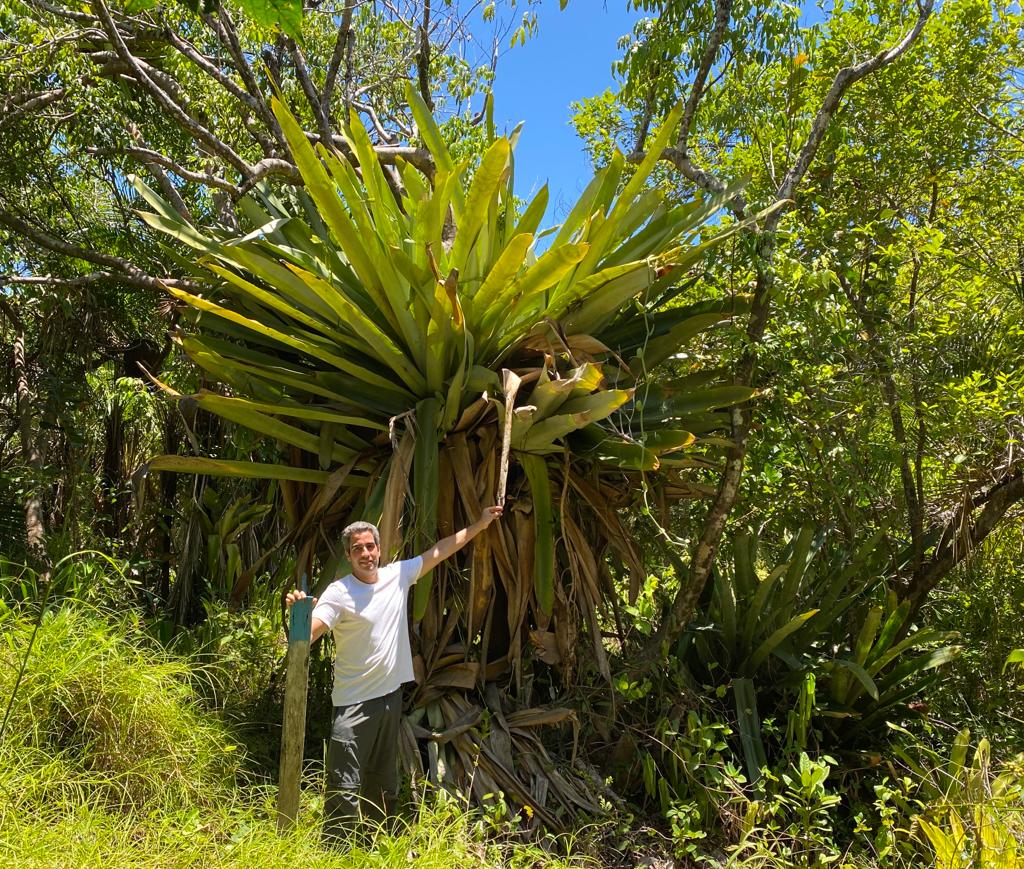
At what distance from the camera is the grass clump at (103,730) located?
3604mm

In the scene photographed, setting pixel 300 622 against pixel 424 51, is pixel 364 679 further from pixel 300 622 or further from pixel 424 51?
pixel 424 51

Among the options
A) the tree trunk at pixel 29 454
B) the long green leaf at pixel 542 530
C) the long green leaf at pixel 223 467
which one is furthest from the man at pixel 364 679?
the tree trunk at pixel 29 454

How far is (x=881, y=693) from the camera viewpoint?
16.8 ft

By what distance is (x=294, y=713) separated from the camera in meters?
3.22

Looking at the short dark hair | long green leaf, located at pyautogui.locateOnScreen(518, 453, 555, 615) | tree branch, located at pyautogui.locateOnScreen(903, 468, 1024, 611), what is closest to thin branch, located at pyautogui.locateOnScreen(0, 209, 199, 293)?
the short dark hair

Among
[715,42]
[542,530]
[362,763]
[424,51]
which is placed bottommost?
[362,763]

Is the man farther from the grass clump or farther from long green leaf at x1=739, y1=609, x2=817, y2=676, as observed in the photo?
long green leaf at x1=739, y1=609, x2=817, y2=676

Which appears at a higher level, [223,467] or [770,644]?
[223,467]

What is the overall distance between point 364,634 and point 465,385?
1.21 metres

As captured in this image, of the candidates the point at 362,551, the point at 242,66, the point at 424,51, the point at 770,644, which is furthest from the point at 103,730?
the point at 424,51

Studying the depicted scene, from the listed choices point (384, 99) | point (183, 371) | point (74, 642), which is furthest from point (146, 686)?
point (384, 99)

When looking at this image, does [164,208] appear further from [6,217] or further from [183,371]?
[6,217]

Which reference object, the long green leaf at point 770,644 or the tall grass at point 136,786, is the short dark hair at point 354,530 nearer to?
the tall grass at point 136,786

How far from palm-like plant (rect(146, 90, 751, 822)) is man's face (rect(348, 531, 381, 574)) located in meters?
0.34
